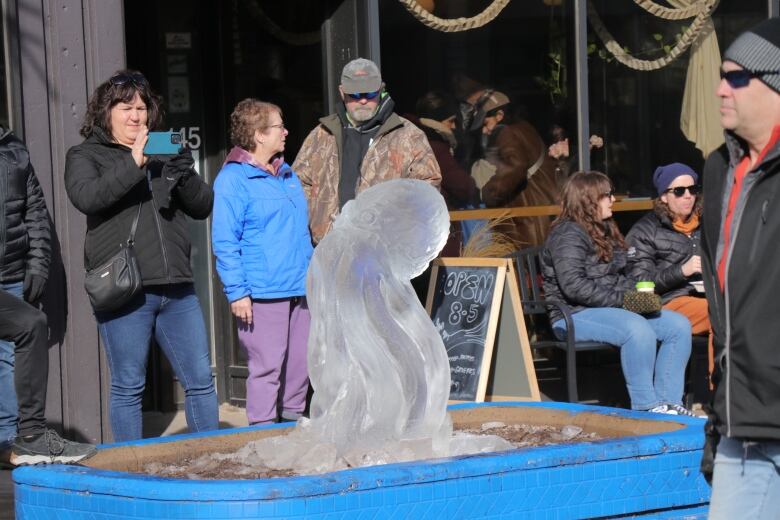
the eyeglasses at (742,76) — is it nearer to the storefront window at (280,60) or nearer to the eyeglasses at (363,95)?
the eyeglasses at (363,95)

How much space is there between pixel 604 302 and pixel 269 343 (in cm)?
183

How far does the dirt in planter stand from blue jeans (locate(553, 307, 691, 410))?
1204mm

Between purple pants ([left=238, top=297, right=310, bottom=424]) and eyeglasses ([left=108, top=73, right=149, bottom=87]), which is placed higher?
eyeglasses ([left=108, top=73, right=149, bottom=87])

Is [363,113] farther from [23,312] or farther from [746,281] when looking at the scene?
[746,281]

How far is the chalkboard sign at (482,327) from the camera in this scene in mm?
6848

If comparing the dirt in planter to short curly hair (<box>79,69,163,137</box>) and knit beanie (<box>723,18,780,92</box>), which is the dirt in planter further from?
knit beanie (<box>723,18,780,92</box>)

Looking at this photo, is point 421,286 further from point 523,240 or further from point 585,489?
point 585,489

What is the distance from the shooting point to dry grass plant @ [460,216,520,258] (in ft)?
24.5

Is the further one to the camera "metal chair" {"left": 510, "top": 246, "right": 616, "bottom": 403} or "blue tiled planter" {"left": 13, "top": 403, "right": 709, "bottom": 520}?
"metal chair" {"left": 510, "top": 246, "right": 616, "bottom": 403}

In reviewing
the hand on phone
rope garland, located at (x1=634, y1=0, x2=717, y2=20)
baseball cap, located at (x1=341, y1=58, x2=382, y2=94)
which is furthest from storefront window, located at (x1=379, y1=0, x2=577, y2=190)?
the hand on phone

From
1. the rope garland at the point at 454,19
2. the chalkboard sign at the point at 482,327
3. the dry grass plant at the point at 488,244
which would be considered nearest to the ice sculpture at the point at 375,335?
the chalkboard sign at the point at 482,327

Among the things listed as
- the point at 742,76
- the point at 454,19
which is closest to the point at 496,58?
the point at 454,19

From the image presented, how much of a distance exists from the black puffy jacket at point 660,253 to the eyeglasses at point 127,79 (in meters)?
2.95

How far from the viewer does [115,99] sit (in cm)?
538
